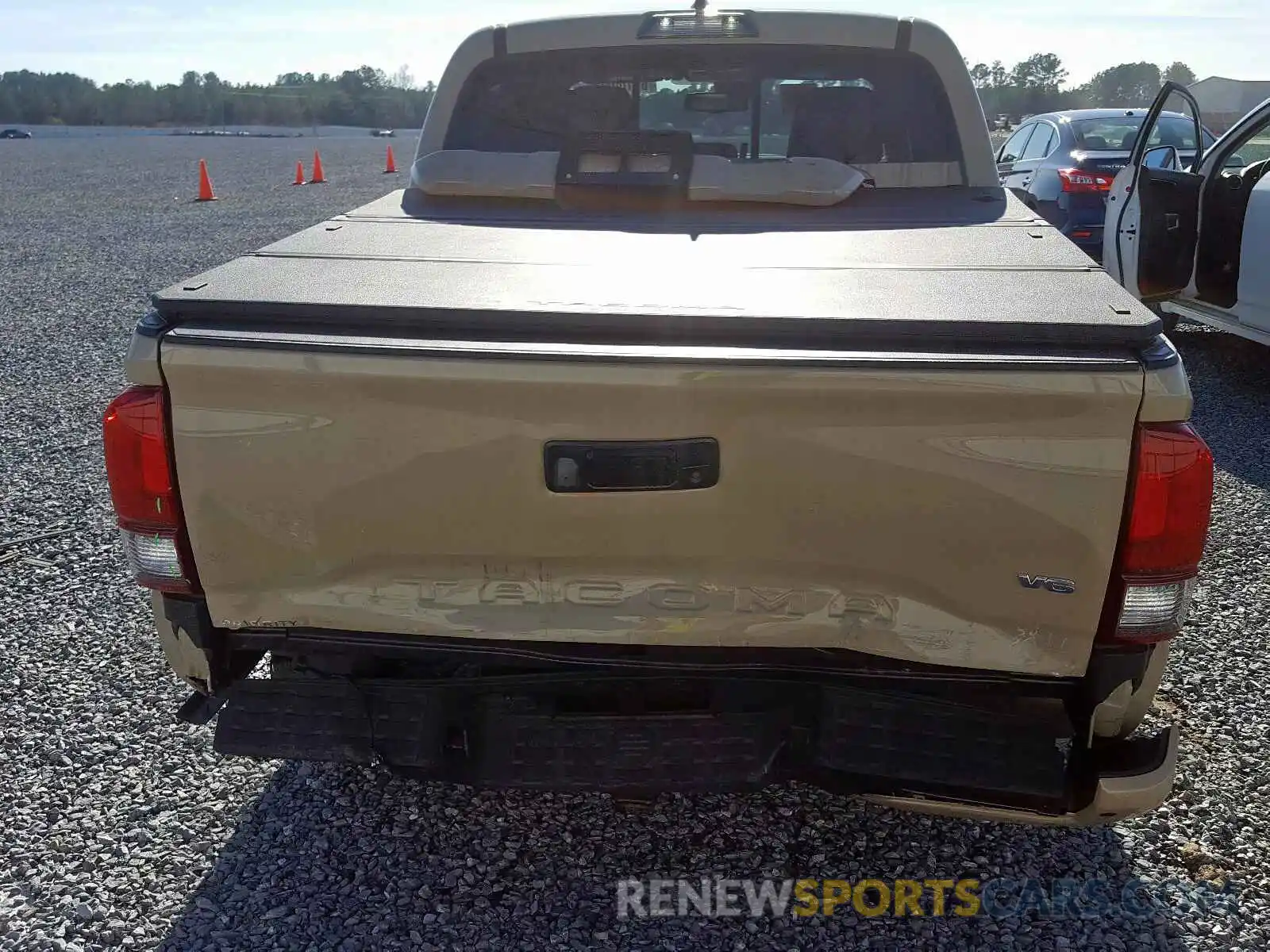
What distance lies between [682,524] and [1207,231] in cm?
594

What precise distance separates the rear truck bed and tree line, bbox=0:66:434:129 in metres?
80.3

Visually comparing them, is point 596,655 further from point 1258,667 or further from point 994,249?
point 1258,667

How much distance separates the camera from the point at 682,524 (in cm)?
211

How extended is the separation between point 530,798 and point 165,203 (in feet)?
62.3

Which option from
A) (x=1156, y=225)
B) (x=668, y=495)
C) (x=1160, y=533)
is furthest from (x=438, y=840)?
(x=1156, y=225)

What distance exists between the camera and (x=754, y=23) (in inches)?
157

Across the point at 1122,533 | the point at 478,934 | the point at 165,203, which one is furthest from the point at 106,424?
the point at 165,203

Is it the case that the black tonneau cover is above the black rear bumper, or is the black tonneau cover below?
above

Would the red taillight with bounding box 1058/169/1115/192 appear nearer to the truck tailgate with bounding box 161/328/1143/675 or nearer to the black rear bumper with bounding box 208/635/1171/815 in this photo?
the black rear bumper with bounding box 208/635/1171/815

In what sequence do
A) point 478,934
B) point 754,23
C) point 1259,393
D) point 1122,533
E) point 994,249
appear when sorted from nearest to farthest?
point 1122,533, point 478,934, point 994,249, point 754,23, point 1259,393

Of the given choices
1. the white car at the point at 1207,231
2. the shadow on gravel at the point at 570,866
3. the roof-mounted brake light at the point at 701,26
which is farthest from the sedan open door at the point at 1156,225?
the shadow on gravel at the point at 570,866

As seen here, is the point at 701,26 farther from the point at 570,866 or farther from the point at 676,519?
the point at 570,866

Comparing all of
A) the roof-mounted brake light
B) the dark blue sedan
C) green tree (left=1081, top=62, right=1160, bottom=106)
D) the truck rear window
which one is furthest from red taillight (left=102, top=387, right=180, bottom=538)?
green tree (left=1081, top=62, right=1160, bottom=106)

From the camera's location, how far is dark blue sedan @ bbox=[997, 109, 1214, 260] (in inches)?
392
